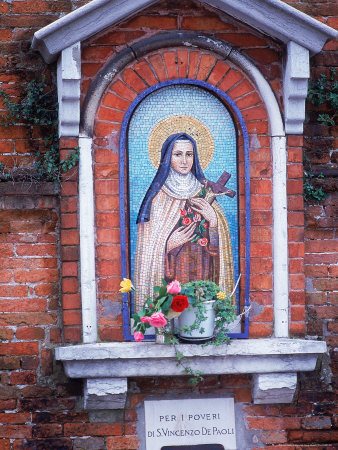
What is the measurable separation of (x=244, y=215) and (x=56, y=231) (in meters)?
1.12

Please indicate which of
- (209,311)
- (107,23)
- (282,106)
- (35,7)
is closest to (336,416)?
(209,311)

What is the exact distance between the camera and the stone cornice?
3.75m

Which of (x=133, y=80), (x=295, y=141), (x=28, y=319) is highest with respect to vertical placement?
(x=133, y=80)

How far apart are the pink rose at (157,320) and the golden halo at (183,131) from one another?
35.1 inches

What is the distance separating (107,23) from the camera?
384 centimetres

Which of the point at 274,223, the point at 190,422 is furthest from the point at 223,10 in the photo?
the point at 190,422

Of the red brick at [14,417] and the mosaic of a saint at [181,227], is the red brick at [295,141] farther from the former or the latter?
the red brick at [14,417]

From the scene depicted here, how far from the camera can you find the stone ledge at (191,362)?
3.79 m

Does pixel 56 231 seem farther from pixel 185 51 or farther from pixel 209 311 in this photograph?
pixel 185 51

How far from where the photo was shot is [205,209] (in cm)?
401

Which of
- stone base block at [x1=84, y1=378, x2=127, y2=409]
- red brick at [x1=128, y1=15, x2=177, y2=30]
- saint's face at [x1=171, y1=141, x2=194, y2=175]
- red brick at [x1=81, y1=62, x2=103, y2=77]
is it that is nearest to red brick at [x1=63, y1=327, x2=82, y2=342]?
stone base block at [x1=84, y1=378, x2=127, y2=409]

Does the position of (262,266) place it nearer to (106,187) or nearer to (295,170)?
(295,170)

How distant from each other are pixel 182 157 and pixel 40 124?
86cm

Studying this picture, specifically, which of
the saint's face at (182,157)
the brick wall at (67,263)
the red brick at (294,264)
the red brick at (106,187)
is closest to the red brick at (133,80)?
the brick wall at (67,263)
